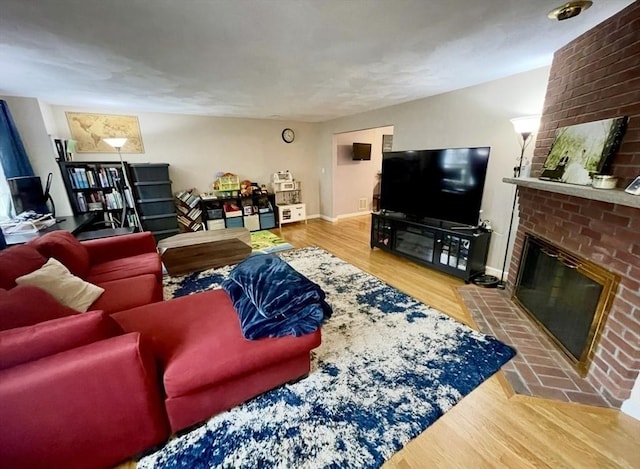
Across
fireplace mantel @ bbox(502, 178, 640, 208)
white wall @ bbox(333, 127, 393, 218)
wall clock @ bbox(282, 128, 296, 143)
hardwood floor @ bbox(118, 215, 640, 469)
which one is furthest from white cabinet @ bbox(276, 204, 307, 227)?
hardwood floor @ bbox(118, 215, 640, 469)

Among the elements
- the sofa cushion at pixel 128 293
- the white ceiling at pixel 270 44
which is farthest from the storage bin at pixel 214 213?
the sofa cushion at pixel 128 293

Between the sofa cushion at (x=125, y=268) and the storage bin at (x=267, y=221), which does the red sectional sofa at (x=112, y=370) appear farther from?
the storage bin at (x=267, y=221)

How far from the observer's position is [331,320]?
7.69ft

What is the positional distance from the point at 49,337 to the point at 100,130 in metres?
4.26

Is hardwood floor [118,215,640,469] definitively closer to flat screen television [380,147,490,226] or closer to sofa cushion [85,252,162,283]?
sofa cushion [85,252,162,283]

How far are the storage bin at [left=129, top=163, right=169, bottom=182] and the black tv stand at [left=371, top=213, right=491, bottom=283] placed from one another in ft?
11.7

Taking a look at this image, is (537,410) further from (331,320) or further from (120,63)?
(120,63)

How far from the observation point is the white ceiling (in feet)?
4.78

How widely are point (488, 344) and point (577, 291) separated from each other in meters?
Result: 0.72

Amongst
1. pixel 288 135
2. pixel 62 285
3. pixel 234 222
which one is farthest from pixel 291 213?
pixel 62 285

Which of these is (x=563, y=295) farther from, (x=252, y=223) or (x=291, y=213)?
(x=252, y=223)

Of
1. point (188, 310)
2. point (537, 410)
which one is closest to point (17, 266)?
point (188, 310)

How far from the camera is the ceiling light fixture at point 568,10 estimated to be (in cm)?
147

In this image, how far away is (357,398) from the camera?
158 centimetres
